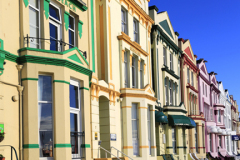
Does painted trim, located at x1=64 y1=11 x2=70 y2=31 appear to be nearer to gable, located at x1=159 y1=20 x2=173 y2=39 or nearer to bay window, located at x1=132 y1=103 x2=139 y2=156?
bay window, located at x1=132 y1=103 x2=139 y2=156

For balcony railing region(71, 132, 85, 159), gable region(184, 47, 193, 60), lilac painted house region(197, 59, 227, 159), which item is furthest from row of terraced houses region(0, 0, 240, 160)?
lilac painted house region(197, 59, 227, 159)

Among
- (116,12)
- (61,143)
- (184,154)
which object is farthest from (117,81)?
(184,154)

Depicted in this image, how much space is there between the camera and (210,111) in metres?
48.0

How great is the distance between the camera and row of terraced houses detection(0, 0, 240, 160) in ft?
38.3

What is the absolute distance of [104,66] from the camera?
1839cm

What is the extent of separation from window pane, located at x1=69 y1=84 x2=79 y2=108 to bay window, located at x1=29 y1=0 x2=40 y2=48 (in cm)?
219

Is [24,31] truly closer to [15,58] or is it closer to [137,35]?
[15,58]

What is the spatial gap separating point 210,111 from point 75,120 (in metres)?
37.0

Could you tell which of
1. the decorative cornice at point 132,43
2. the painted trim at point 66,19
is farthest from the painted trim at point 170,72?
the painted trim at point 66,19

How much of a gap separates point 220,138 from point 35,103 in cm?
4514

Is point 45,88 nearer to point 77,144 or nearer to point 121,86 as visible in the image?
point 77,144

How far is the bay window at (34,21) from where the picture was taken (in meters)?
12.8

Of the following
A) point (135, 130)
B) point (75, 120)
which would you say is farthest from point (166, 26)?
point (75, 120)

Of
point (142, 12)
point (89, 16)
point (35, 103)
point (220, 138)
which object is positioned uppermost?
point (142, 12)
